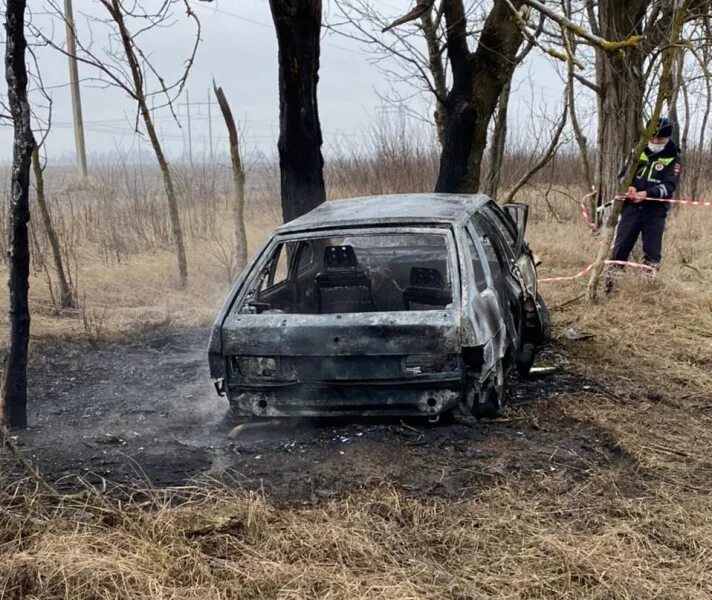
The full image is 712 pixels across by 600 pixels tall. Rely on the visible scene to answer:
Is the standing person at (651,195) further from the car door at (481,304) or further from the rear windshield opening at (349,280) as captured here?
the car door at (481,304)

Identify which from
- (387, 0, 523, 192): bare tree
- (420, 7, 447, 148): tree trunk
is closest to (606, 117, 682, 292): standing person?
(387, 0, 523, 192): bare tree

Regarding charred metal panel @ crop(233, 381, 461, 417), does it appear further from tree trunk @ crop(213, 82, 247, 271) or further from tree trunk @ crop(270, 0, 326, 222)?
tree trunk @ crop(213, 82, 247, 271)

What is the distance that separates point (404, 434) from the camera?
13.7ft

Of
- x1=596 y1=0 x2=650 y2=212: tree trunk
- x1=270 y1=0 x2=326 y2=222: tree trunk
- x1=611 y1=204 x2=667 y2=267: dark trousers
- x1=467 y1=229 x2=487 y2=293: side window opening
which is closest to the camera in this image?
x1=467 y1=229 x2=487 y2=293: side window opening

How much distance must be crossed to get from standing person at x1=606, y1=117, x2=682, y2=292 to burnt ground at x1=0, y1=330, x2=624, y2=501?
362 cm

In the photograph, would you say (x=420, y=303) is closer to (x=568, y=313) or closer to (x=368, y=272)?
(x=368, y=272)

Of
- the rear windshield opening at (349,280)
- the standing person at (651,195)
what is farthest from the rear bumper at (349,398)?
the standing person at (651,195)

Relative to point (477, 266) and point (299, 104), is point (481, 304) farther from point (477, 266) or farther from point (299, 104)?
point (299, 104)

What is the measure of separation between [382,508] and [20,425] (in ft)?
8.31

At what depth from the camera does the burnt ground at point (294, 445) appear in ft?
12.3

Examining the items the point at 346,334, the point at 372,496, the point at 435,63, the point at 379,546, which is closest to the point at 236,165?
the point at 435,63

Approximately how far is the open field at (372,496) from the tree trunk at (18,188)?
540 millimetres

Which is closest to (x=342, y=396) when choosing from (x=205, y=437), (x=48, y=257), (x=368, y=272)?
(x=205, y=437)

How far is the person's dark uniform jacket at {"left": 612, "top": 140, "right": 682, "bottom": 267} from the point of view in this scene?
8.08 m
